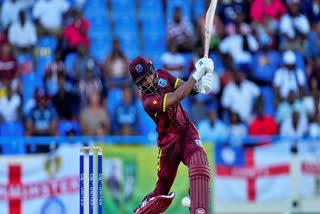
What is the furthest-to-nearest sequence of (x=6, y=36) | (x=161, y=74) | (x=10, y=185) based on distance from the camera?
(x=6, y=36)
(x=10, y=185)
(x=161, y=74)

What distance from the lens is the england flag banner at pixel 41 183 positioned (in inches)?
436

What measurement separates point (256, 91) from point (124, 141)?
11.5ft

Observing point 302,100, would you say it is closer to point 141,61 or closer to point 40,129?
point 40,129

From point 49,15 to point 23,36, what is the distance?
0.75m

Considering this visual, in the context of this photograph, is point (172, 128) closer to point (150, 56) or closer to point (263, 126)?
point (263, 126)

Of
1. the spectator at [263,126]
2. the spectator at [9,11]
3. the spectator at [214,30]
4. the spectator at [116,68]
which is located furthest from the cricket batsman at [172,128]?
the spectator at [9,11]

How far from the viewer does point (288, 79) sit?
1384 cm

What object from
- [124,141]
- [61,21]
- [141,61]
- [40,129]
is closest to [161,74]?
[141,61]

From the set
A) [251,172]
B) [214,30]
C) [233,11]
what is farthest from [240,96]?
[233,11]

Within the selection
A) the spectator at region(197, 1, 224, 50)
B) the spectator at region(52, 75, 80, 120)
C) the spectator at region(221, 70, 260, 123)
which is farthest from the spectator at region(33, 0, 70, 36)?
the spectator at region(221, 70, 260, 123)

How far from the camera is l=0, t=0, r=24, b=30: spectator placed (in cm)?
1519

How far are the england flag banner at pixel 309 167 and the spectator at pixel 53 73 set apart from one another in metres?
5.12

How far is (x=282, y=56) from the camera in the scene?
47.0 ft

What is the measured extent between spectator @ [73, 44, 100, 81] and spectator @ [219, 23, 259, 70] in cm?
274
